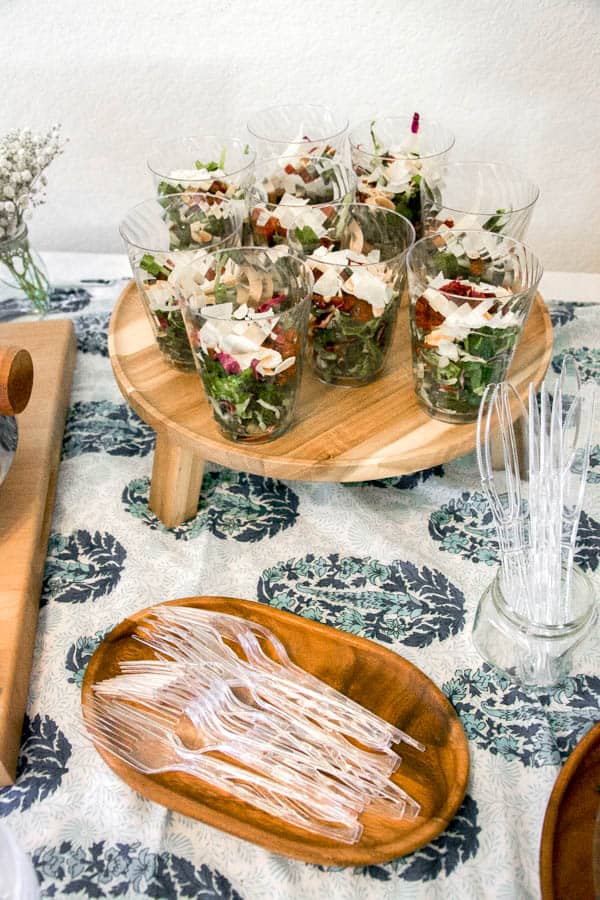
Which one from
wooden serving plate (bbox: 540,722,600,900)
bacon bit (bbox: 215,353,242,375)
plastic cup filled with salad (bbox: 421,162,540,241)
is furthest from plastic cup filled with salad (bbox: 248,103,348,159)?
wooden serving plate (bbox: 540,722,600,900)

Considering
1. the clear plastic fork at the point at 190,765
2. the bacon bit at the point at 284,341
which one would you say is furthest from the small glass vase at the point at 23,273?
the clear plastic fork at the point at 190,765

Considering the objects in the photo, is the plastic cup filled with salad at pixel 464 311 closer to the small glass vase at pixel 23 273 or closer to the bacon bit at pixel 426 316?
the bacon bit at pixel 426 316

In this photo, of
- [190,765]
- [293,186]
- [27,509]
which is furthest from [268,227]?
[190,765]

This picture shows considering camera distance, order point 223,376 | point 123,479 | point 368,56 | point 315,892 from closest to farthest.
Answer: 1. point 315,892
2. point 223,376
3. point 123,479
4. point 368,56

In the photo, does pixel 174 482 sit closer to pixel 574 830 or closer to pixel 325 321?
pixel 325 321

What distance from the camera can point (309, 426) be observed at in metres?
0.63

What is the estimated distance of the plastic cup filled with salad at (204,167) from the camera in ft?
2.30

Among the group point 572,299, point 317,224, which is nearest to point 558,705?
point 317,224

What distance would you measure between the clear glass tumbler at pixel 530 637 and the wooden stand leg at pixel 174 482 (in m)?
0.24

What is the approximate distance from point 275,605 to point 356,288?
237 mm

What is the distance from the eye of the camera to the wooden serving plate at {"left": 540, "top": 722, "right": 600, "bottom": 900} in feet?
1.42

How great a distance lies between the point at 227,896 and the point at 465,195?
596 mm

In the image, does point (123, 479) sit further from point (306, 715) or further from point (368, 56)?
point (368, 56)

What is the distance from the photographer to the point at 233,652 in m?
0.56
